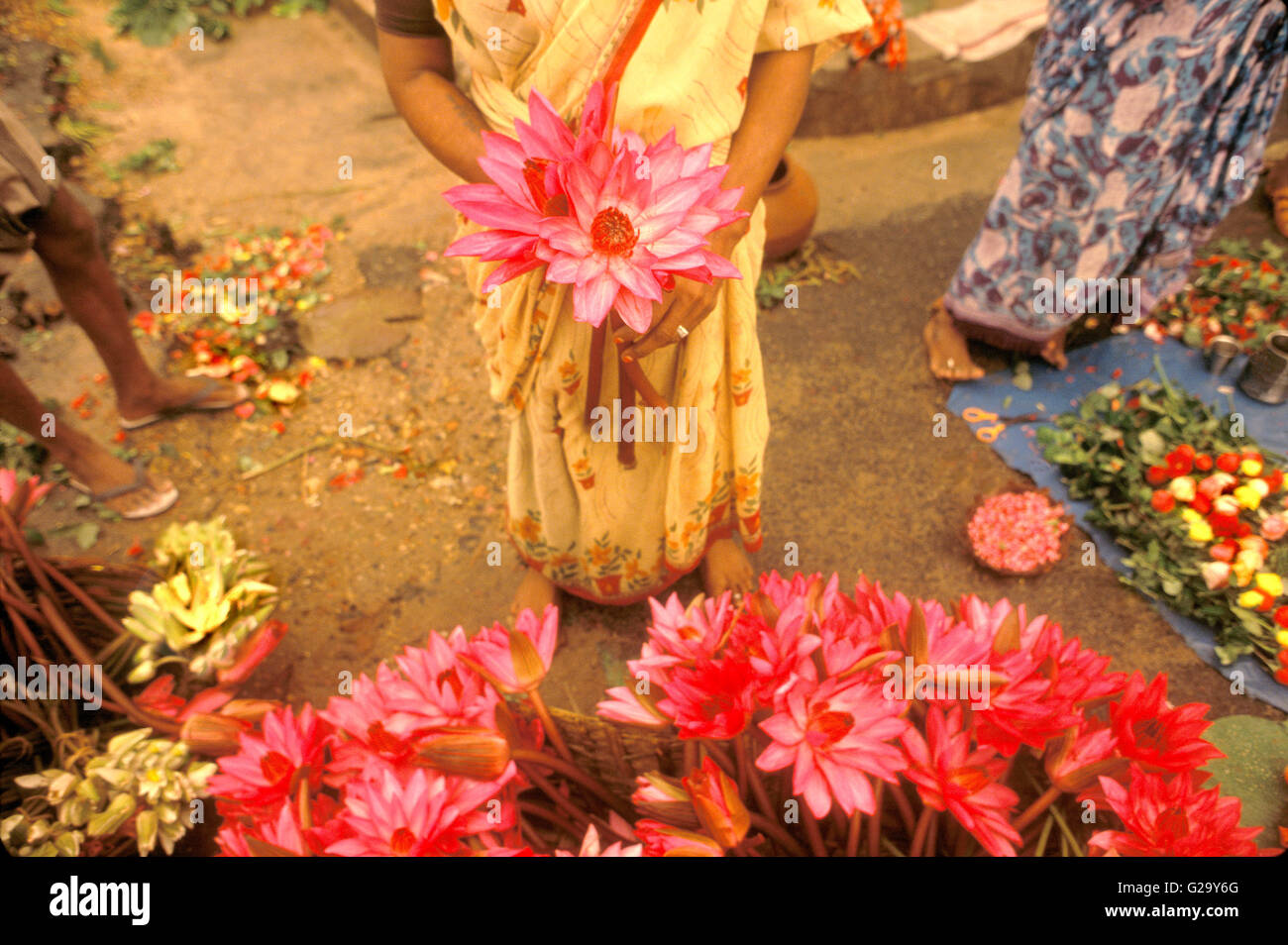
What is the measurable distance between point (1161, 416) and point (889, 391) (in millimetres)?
891

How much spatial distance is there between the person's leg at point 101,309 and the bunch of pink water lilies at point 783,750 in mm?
2209

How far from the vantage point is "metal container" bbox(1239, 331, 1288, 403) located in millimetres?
2664

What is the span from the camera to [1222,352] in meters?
2.82

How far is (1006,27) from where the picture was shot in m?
4.15

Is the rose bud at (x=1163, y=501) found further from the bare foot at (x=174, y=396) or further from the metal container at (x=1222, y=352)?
the bare foot at (x=174, y=396)

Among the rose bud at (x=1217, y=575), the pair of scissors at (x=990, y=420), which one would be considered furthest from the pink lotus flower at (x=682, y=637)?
the pair of scissors at (x=990, y=420)

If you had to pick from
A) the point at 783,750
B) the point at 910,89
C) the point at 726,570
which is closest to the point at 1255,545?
the point at 726,570

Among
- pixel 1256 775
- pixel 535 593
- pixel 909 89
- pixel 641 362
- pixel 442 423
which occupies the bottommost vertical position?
pixel 1256 775

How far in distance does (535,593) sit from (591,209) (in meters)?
1.57

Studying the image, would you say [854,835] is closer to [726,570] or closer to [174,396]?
[726,570]

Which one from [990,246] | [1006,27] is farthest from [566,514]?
[1006,27]

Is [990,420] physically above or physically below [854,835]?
above

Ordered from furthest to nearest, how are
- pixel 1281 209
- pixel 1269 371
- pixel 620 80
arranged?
pixel 1281 209, pixel 1269 371, pixel 620 80

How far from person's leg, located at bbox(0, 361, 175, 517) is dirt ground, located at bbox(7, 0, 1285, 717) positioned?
0.07 m
